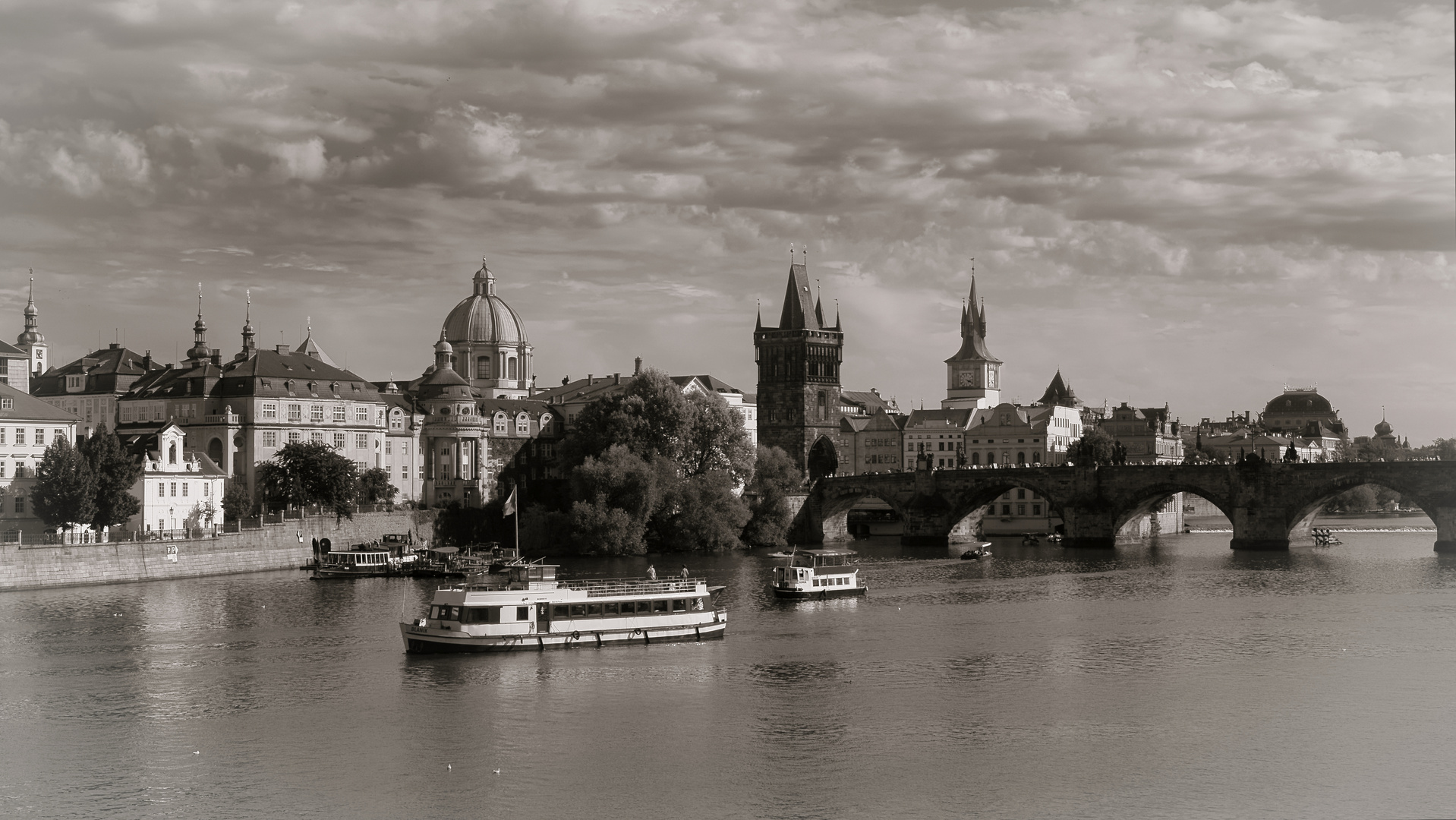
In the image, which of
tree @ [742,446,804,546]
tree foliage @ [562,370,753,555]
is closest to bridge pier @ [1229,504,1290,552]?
tree @ [742,446,804,546]

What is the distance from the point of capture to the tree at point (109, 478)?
108688mm

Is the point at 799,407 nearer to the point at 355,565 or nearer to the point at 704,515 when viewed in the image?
the point at 704,515

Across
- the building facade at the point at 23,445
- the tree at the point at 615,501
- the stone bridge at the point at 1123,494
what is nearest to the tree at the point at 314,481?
the building facade at the point at 23,445

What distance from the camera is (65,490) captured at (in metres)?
105

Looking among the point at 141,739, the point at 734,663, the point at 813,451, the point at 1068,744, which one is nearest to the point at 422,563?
the point at 734,663

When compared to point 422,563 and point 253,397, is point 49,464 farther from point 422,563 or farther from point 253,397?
point 253,397

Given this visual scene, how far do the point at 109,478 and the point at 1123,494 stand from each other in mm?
81946

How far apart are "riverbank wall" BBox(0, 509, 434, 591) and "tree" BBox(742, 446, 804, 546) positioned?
2887cm

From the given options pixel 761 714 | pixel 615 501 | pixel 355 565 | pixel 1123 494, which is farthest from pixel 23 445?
pixel 1123 494

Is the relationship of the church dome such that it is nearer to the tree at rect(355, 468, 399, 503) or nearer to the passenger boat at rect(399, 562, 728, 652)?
the tree at rect(355, 468, 399, 503)

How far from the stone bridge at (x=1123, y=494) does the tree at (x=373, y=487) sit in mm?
38309

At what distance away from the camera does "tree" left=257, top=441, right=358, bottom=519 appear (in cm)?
12581

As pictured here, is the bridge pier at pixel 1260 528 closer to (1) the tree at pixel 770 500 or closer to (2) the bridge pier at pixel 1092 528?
(2) the bridge pier at pixel 1092 528

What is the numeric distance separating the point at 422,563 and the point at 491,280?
8973 cm
